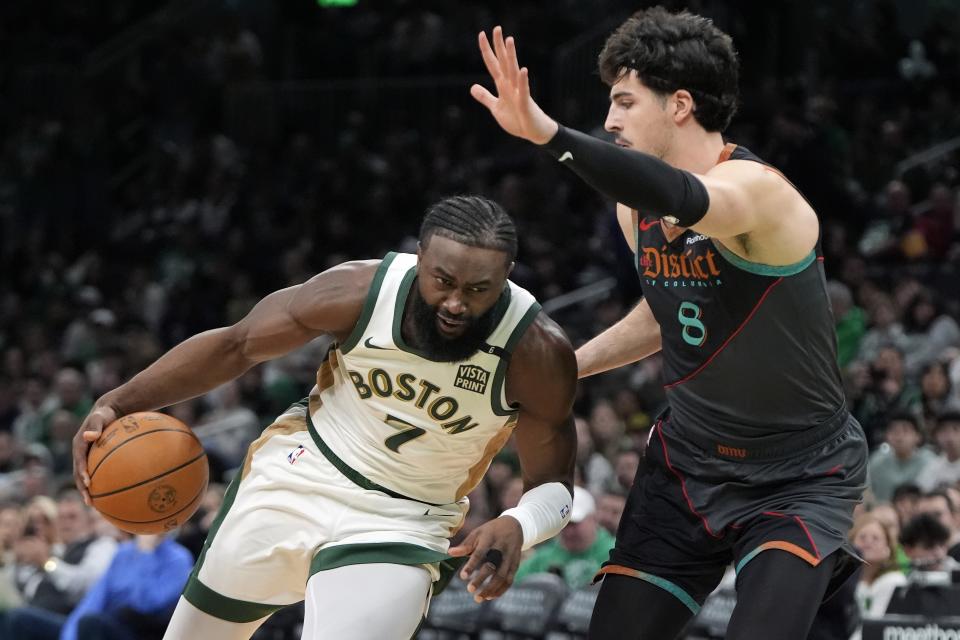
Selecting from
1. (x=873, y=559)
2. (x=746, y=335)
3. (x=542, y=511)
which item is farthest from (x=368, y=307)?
(x=873, y=559)

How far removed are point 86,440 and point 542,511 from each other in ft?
4.41

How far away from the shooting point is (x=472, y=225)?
3.81 m

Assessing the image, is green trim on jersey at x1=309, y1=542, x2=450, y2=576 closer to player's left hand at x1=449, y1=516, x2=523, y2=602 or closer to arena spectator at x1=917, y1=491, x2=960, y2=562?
player's left hand at x1=449, y1=516, x2=523, y2=602

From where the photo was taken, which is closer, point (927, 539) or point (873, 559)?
point (927, 539)

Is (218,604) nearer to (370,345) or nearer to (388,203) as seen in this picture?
(370,345)

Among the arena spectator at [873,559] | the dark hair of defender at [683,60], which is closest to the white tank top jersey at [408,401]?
the dark hair of defender at [683,60]

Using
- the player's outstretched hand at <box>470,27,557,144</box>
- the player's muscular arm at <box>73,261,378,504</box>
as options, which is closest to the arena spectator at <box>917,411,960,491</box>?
the player's muscular arm at <box>73,261,378,504</box>

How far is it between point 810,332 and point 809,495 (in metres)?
0.41

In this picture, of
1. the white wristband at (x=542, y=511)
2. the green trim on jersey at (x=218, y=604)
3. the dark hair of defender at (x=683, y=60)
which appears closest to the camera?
the dark hair of defender at (x=683, y=60)

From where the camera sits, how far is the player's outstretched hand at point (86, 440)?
4.09 m

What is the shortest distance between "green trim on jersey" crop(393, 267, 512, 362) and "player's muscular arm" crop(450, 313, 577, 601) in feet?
0.33

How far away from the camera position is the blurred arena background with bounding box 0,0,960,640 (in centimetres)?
858

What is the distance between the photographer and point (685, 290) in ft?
11.9

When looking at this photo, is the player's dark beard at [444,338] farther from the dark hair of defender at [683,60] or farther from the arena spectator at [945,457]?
the arena spectator at [945,457]
